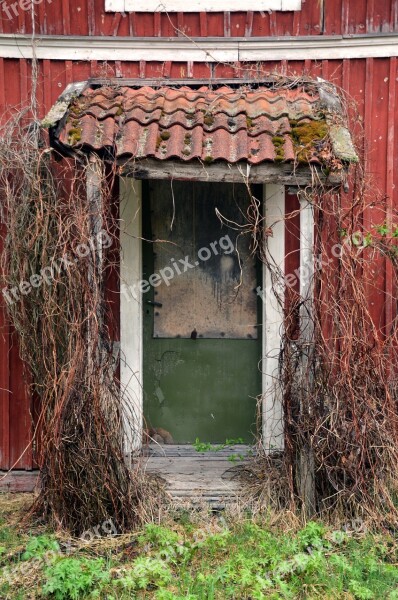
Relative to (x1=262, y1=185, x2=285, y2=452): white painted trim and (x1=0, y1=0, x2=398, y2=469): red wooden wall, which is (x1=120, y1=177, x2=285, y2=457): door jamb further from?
(x1=0, y1=0, x2=398, y2=469): red wooden wall

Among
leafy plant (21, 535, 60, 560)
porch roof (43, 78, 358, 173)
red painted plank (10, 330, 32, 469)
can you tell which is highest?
porch roof (43, 78, 358, 173)

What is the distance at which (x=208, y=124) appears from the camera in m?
4.85

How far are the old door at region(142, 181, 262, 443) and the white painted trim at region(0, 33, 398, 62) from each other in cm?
118

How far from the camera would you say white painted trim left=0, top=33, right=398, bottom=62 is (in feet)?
18.2

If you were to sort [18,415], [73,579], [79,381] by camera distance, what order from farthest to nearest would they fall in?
[18,415], [79,381], [73,579]

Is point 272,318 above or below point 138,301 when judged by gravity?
below

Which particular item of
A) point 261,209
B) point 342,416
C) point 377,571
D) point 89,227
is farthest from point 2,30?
point 377,571

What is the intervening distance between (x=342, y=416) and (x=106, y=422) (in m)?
1.70

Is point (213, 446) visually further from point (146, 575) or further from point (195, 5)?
point (195, 5)

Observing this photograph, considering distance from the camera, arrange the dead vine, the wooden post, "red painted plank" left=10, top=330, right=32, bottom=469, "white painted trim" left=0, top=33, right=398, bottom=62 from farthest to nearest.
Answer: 1. "red painted plank" left=10, top=330, right=32, bottom=469
2. "white painted trim" left=0, top=33, right=398, bottom=62
3. the wooden post
4. the dead vine

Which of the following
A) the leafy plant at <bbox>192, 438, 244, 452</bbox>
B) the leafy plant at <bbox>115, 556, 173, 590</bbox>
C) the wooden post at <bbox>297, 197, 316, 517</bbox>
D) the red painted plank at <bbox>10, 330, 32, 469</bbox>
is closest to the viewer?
the leafy plant at <bbox>115, 556, 173, 590</bbox>

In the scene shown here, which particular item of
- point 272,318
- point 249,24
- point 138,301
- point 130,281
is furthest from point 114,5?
point 272,318

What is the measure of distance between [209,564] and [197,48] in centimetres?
424

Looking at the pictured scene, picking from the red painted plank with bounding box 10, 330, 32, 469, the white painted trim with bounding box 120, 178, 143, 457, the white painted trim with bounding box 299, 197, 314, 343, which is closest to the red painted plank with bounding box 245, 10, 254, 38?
the white painted trim with bounding box 120, 178, 143, 457
